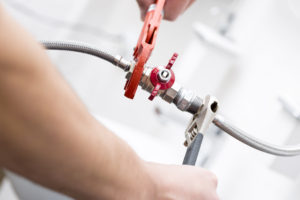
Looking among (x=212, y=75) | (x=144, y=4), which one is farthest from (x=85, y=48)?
(x=212, y=75)

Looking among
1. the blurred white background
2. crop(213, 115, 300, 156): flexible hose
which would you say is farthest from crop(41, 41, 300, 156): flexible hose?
the blurred white background

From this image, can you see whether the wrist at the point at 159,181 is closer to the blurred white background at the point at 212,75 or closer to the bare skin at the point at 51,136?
the bare skin at the point at 51,136

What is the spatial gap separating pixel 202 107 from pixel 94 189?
24cm

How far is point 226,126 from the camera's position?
485 mm

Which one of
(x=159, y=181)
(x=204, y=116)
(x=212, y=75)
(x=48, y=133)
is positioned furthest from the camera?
(x=212, y=75)

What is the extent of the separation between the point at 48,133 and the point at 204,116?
280 mm

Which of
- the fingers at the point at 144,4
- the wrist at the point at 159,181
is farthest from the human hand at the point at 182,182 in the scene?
the fingers at the point at 144,4

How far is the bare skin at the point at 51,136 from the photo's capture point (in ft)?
0.71

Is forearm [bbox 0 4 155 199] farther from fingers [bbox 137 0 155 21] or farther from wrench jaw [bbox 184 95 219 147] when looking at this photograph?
fingers [bbox 137 0 155 21]

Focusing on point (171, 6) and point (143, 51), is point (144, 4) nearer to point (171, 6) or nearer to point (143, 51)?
point (171, 6)

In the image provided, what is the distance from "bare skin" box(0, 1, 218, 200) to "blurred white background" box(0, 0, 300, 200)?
0.75 feet

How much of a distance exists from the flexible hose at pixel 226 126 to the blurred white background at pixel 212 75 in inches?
4.4

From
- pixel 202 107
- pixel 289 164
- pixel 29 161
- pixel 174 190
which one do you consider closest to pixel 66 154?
pixel 29 161

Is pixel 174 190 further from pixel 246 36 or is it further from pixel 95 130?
pixel 246 36
